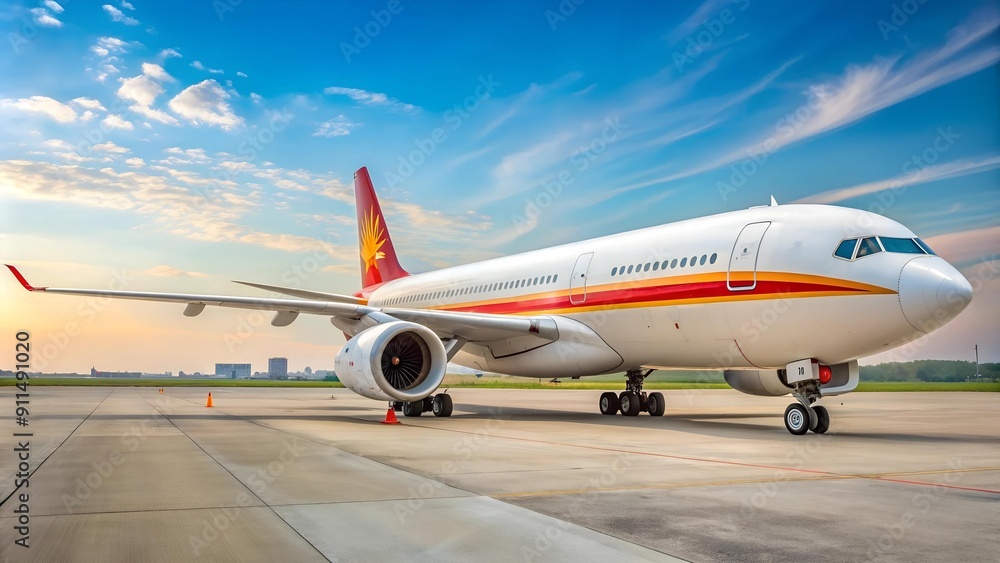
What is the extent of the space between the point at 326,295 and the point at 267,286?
5.66 feet

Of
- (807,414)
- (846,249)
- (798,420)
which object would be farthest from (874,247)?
(798,420)

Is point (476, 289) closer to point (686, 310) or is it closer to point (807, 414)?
point (686, 310)

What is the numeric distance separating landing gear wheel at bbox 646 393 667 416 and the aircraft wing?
9.43ft

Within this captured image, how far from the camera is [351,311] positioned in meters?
15.4

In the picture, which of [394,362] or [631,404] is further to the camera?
[631,404]

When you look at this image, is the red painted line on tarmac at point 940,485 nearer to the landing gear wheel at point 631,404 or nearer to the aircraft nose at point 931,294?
the aircraft nose at point 931,294

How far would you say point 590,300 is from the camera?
15258mm

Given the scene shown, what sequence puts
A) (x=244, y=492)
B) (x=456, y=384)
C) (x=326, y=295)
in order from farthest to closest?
(x=456, y=384)
(x=326, y=295)
(x=244, y=492)

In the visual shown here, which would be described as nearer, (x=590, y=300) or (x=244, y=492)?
(x=244, y=492)

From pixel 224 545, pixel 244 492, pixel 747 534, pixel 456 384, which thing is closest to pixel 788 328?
pixel 747 534

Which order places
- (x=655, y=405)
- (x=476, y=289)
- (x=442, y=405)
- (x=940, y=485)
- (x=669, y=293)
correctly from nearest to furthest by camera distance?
(x=940, y=485), (x=669, y=293), (x=442, y=405), (x=655, y=405), (x=476, y=289)

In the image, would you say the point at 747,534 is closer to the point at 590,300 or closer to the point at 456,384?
the point at 590,300

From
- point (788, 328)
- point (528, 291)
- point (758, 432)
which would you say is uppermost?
point (528, 291)

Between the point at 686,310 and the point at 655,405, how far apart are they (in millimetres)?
4527
